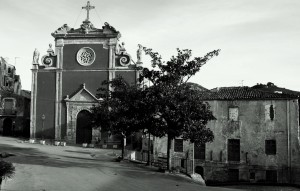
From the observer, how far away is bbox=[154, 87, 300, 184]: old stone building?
3262 centimetres

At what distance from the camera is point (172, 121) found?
65.8 feet

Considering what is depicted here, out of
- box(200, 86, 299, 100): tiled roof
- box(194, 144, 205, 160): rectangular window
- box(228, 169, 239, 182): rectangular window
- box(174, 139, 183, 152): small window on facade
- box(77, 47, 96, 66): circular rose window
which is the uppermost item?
box(77, 47, 96, 66): circular rose window

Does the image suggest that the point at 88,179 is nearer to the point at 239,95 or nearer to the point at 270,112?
the point at 239,95

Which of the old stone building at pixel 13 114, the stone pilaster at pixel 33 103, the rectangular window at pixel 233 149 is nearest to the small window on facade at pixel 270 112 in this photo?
the rectangular window at pixel 233 149

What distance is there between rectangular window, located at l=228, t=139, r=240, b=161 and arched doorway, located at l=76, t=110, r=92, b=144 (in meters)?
14.9

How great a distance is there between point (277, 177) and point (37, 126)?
24973mm

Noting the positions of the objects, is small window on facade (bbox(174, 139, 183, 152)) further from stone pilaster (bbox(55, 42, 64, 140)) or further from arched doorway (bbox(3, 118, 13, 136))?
arched doorway (bbox(3, 118, 13, 136))

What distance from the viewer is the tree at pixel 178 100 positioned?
64.8 feet

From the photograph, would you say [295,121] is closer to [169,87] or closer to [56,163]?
[169,87]

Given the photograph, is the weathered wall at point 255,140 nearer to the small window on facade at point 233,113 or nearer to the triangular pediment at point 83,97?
the small window on facade at point 233,113

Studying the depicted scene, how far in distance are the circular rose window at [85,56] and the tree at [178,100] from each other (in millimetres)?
20844

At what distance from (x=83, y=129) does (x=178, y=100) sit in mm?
22310

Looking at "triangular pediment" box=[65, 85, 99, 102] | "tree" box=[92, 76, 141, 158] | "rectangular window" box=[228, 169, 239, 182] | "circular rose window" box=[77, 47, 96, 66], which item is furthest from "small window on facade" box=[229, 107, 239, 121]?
"circular rose window" box=[77, 47, 96, 66]

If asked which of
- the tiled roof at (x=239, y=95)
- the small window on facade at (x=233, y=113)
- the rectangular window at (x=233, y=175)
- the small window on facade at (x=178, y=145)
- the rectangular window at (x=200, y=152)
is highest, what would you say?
the tiled roof at (x=239, y=95)
